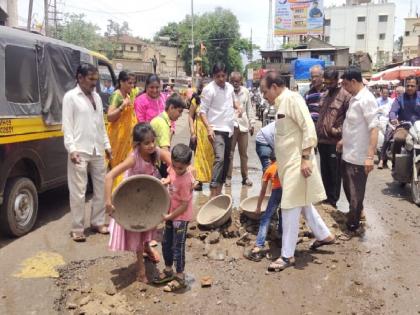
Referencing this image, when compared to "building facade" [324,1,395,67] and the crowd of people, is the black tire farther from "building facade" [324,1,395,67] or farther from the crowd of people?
"building facade" [324,1,395,67]

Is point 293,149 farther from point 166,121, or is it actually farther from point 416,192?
point 416,192

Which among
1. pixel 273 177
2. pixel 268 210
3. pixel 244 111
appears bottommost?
pixel 268 210

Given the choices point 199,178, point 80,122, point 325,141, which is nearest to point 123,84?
point 80,122

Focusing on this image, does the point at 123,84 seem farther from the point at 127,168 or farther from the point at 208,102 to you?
the point at 127,168

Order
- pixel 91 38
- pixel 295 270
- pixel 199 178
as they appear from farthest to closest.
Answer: pixel 91 38
pixel 199 178
pixel 295 270

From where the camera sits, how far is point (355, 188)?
4.84 metres

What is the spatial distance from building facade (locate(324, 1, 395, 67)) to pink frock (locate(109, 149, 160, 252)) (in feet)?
A: 198

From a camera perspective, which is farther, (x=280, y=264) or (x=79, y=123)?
(x=79, y=123)

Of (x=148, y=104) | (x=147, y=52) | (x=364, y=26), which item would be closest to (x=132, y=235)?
(x=148, y=104)

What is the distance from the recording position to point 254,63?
255 feet

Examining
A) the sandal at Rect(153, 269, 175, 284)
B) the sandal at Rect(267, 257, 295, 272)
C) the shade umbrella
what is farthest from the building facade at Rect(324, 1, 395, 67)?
the sandal at Rect(153, 269, 175, 284)

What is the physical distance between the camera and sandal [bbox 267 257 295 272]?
4023 millimetres

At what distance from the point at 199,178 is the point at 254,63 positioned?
7354cm

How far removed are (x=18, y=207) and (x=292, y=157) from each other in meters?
3.01
